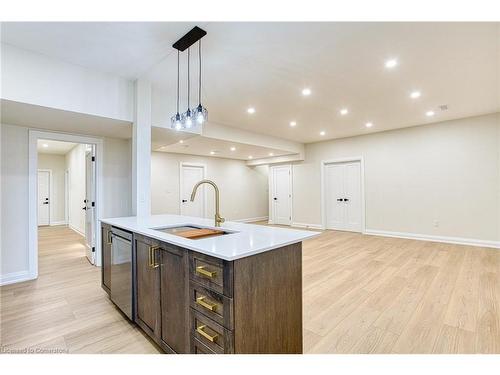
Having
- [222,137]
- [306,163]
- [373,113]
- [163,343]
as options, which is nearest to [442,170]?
[373,113]

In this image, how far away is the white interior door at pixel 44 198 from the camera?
8336 millimetres

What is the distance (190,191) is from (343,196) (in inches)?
177

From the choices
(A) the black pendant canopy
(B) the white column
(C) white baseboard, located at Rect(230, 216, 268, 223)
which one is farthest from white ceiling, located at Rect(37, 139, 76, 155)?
(A) the black pendant canopy

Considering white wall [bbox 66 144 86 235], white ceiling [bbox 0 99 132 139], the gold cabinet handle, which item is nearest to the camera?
the gold cabinet handle

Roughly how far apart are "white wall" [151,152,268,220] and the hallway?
341cm

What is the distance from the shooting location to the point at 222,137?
5.42 meters

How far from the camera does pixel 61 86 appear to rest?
273cm

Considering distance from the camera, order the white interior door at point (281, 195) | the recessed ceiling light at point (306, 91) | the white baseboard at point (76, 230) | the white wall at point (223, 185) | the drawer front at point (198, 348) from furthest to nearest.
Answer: the white interior door at point (281, 195)
the white wall at point (223, 185)
the white baseboard at point (76, 230)
the recessed ceiling light at point (306, 91)
the drawer front at point (198, 348)

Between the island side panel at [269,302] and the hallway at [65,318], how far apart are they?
952mm

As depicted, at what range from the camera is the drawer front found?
55.2 inches

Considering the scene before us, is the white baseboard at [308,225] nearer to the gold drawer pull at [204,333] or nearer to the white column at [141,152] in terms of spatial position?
the white column at [141,152]

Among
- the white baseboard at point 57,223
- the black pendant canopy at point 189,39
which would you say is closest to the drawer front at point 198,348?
the black pendant canopy at point 189,39

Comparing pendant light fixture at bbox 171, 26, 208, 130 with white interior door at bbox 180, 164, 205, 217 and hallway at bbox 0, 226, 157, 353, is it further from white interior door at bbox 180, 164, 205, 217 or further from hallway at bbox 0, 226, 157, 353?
white interior door at bbox 180, 164, 205, 217
